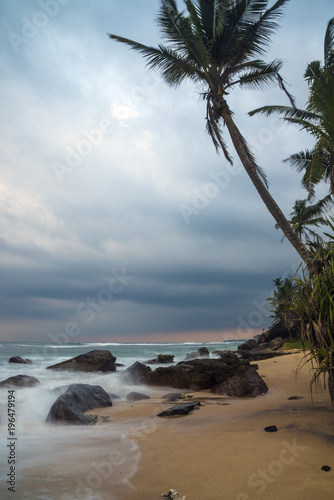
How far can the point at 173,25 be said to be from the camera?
10.7m

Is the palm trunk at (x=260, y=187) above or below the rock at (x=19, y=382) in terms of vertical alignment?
above

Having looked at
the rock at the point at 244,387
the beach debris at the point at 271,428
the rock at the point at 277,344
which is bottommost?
the rock at the point at 277,344

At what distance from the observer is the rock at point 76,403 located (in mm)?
6934

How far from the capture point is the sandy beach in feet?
10.8

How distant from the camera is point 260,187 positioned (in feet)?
30.0

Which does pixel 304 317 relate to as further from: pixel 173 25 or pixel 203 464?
pixel 173 25

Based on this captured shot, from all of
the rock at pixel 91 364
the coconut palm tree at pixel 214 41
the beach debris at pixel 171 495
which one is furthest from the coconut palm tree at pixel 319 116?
the rock at pixel 91 364

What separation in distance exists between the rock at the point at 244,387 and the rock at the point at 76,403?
3235mm

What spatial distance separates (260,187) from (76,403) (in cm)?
Answer: 705

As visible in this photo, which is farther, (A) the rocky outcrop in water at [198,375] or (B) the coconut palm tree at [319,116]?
(A) the rocky outcrop in water at [198,375]

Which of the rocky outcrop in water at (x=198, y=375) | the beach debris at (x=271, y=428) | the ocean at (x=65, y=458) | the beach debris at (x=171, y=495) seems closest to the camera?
the beach debris at (x=171, y=495)

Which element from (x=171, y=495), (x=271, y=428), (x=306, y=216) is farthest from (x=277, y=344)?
(x=171, y=495)

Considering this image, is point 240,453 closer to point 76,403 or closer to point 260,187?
point 76,403

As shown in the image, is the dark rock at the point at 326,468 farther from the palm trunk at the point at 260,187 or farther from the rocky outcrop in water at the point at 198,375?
the rocky outcrop in water at the point at 198,375
